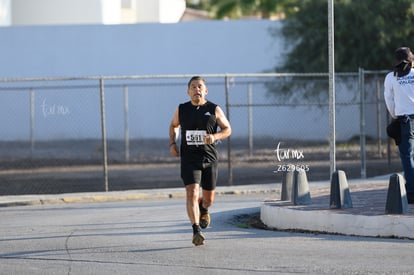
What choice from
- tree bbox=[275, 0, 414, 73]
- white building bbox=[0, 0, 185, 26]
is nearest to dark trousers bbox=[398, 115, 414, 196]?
tree bbox=[275, 0, 414, 73]

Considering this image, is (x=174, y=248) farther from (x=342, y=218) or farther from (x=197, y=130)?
(x=342, y=218)

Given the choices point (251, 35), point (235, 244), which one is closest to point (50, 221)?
point (235, 244)

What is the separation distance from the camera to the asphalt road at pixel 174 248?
947 centimetres

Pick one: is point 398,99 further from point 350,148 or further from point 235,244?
point 350,148

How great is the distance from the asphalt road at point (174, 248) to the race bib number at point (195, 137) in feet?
3.83

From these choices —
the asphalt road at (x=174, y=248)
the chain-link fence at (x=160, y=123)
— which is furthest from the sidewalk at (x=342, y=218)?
the chain-link fence at (x=160, y=123)

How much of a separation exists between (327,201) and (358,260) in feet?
11.9

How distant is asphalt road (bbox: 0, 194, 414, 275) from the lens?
9469 mm

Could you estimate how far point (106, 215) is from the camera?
14.5 m

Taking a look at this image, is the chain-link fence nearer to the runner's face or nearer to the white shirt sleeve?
the white shirt sleeve

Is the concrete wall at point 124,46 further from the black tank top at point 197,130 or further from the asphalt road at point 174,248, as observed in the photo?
the black tank top at point 197,130

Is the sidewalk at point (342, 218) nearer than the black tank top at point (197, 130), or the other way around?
the black tank top at point (197, 130)

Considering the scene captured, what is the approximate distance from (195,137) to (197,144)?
0.27 ft

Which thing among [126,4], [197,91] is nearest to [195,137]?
[197,91]
